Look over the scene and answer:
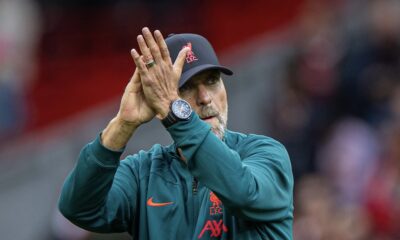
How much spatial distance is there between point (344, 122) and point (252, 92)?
6.53 ft

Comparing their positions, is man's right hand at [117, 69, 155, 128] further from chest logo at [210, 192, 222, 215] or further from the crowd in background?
the crowd in background

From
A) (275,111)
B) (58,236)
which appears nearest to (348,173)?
(275,111)

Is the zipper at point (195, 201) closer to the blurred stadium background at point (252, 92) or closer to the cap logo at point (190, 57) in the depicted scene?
the cap logo at point (190, 57)

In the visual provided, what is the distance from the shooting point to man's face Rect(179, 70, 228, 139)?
5.12m

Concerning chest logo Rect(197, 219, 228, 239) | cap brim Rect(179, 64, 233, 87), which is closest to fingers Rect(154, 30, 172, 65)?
cap brim Rect(179, 64, 233, 87)

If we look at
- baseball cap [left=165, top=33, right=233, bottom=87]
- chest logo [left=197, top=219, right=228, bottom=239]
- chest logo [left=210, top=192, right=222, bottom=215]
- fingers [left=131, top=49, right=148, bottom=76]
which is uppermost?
fingers [left=131, top=49, right=148, bottom=76]

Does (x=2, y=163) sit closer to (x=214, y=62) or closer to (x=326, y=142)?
(x=326, y=142)

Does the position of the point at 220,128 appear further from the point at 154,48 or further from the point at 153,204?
A: the point at 154,48

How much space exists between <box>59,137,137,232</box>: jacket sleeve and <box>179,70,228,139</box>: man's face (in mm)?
432

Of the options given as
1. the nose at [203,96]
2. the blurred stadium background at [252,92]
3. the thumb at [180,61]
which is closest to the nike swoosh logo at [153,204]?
the nose at [203,96]

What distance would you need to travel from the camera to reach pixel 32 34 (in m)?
16.1

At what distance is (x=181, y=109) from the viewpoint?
187 inches

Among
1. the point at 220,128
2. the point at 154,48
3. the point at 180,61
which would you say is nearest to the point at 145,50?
the point at 154,48

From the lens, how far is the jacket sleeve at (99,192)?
492cm
